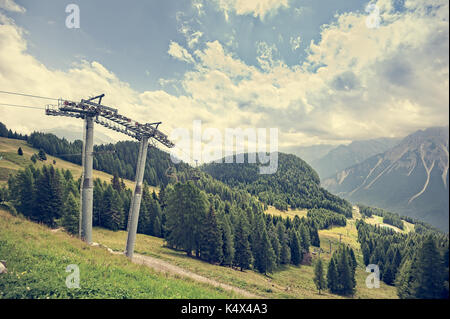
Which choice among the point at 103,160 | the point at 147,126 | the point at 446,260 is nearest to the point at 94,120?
the point at 147,126

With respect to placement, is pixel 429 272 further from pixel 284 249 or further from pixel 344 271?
pixel 284 249

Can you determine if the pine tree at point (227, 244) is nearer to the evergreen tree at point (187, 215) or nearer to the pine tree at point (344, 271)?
the evergreen tree at point (187, 215)

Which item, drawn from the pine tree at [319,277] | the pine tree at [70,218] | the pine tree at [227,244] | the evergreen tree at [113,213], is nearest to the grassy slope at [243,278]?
the pine tree at [319,277]

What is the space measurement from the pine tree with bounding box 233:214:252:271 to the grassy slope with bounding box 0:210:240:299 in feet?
88.7

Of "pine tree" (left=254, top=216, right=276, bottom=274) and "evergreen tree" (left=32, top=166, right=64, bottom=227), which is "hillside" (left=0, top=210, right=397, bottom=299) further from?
"pine tree" (left=254, top=216, right=276, bottom=274)

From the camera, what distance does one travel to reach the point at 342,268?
2323 cm

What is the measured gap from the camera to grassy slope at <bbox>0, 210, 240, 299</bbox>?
36.3ft

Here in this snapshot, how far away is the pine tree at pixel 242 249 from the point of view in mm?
39844

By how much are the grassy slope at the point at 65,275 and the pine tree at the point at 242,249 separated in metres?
27.0

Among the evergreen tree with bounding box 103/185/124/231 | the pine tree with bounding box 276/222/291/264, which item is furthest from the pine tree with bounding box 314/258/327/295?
the evergreen tree with bounding box 103/185/124/231

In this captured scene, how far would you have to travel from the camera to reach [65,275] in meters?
12.6

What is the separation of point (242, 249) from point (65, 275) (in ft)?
107

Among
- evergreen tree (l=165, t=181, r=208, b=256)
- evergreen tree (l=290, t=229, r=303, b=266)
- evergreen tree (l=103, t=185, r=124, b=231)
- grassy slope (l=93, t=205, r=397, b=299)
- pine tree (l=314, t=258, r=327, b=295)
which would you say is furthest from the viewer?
evergreen tree (l=290, t=229, r=303, b=266)
